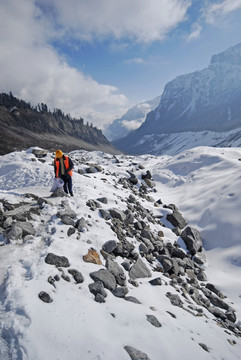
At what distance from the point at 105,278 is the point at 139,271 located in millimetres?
1888

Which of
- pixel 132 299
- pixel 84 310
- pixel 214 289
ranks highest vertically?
pixel 84 310

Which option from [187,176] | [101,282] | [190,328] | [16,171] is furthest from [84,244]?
[187,176]

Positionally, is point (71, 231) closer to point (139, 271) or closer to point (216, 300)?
point (139, 271)

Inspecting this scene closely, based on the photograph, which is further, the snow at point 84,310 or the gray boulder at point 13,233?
the gray boulder at point 13,233

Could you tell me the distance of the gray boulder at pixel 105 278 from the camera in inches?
219

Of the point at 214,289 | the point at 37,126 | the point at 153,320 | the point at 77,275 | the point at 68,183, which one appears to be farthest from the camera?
the point at 37,126

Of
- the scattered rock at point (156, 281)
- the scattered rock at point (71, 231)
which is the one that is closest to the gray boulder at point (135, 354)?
the scattered rock at point (156, 281)

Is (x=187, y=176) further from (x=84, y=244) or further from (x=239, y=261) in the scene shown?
(x=84, y=244)

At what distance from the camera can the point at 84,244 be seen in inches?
275

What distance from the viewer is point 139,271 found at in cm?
721

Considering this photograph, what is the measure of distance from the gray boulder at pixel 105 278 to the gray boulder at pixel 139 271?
3.97 feet

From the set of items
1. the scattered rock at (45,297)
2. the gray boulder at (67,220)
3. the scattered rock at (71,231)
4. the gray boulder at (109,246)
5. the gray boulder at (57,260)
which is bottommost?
the gray boulder at (109,246)

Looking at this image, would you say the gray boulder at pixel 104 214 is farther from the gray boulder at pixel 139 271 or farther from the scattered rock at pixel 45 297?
the scattered rock at pixel 45 297

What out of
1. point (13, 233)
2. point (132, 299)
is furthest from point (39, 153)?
point (132, 299)
